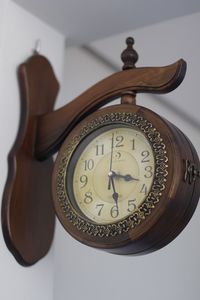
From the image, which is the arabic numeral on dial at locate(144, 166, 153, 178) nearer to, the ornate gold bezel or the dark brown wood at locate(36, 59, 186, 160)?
the ornate gold bezel

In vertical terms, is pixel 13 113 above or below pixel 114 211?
above

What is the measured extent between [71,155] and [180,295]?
0.34 metres

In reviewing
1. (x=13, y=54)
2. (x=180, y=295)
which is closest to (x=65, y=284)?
(x=180, y=295)

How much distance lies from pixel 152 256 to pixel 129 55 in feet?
1.27

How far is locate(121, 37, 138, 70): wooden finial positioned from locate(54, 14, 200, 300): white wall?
22 centimetres

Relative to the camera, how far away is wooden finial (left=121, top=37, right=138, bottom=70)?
789mm

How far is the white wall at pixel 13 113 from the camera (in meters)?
0.86

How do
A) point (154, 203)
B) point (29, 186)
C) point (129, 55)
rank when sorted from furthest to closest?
point (29, 186)
point (129, 55)
point (154, 203)

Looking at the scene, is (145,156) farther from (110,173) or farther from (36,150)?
(36,150)

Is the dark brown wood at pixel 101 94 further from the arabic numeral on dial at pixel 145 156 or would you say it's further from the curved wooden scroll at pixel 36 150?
the arabic numeral on dial at pixel 145 156

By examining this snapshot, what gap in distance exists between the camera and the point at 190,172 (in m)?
0.67
